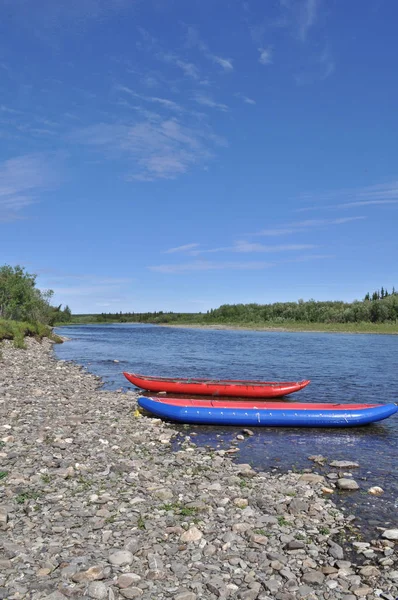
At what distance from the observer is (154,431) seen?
55.0 ft

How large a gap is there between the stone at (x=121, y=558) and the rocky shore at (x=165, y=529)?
18 millimetres

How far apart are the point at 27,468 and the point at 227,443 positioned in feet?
24.8

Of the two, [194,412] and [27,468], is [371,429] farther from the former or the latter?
[27,468]

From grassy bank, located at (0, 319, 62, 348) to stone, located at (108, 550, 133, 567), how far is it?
1621 inches

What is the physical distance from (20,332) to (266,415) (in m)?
43.5

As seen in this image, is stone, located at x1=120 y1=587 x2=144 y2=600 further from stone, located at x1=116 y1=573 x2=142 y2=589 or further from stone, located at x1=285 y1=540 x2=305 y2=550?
stone, located at x1=285 y1=540 x2=305 y2=550

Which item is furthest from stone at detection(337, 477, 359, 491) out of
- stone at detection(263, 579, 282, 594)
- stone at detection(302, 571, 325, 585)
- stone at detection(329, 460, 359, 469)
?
stone at detection(263, 579, 282, 594)

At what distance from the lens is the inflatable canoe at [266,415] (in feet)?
61.5

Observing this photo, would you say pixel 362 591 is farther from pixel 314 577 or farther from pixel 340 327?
pixel 340 327

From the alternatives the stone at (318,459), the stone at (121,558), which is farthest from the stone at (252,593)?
the stone at (318,459)

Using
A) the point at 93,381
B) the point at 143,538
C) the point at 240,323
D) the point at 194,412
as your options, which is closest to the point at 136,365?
the point at 93,381

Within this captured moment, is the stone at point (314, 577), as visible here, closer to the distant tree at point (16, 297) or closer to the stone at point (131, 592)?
the stone at point (131, 592)

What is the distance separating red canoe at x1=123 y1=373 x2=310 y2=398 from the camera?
82.9 feet

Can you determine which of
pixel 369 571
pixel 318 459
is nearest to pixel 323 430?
pixel 318 459
